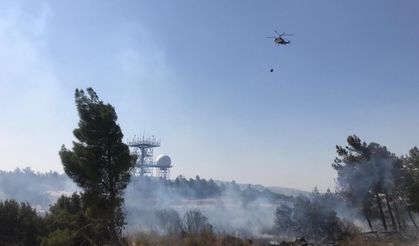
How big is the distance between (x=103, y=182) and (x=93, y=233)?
322 centimetres

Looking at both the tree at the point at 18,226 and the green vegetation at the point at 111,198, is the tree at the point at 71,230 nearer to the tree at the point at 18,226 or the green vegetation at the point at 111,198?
the green vegetation at the point at 111,198

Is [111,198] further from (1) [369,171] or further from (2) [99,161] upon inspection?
(1) [369,171]

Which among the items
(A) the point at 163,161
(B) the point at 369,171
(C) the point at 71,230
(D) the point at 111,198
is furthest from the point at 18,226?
(A) the point at 163,161

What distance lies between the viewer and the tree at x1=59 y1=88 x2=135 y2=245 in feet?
69.4

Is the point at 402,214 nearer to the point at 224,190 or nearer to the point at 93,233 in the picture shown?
the point at 93,233

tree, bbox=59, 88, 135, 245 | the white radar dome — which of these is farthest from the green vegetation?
the white radar dome

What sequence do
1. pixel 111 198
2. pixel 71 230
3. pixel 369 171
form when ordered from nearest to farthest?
pixel 111 198
pixel 71 230
pixel 369 171

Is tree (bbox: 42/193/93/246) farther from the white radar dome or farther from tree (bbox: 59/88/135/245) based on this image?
the white radar dome

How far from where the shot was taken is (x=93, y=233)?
22812 millimetres

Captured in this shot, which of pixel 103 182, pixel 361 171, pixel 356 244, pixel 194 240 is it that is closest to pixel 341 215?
pixel 361 171

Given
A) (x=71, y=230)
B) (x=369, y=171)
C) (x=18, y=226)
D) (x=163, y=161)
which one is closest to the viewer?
(x=71, y=230)


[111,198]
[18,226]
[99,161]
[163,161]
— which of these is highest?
[163,161]

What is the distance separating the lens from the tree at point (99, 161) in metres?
21.1

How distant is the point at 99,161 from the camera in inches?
843
